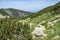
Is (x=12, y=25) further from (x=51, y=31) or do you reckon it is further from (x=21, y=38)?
(x=51, y=31)

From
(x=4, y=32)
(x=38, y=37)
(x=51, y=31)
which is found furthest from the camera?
(x=51, y=31)

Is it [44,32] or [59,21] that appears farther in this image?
[59,21]

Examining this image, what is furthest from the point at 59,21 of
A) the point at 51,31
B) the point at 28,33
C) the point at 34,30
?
the point at 28,33

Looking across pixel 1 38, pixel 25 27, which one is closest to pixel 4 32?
pixel 1 38

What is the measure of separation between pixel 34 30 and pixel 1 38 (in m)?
21.0

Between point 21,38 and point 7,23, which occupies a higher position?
point 7,23

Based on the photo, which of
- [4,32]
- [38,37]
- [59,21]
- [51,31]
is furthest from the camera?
[59,21]

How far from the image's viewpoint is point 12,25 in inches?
1236

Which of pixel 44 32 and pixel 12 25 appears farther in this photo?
pixel 44 32

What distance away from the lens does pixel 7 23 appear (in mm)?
31516

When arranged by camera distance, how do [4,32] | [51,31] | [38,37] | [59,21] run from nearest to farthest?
[4,32] → [38,37] → [51,31] → [59,21]

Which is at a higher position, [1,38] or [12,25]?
[12,25]

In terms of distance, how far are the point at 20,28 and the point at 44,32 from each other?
21.0m

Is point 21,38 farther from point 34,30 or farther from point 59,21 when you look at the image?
point 59,21
